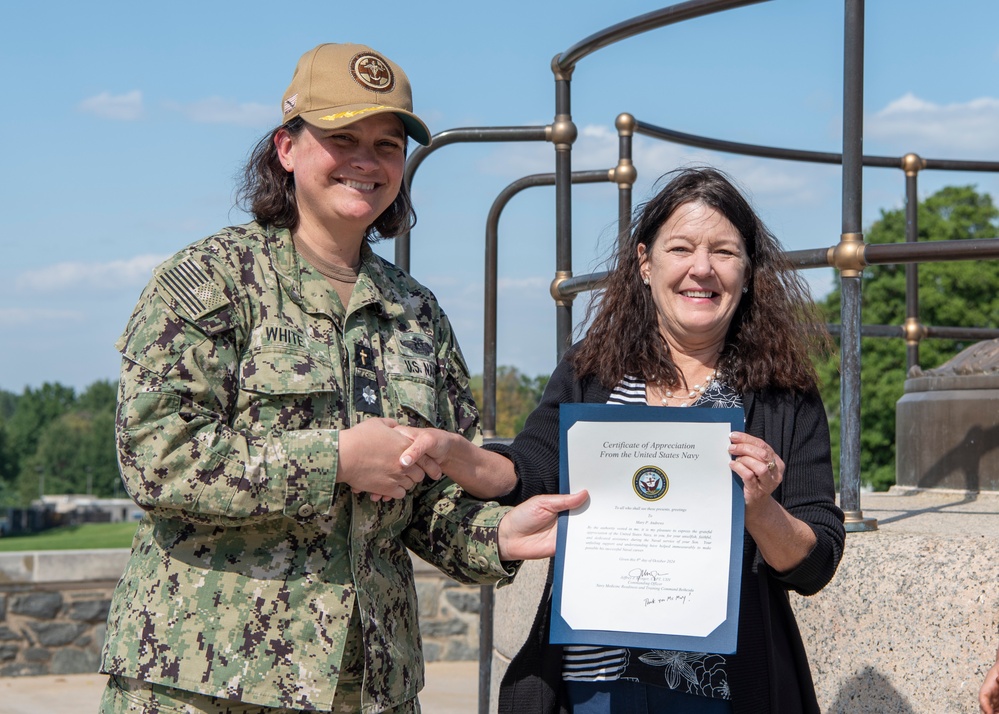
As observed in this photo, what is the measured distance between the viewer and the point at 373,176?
2412mm

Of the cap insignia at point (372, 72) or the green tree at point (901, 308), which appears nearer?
the cap insignia at point (372, 72)

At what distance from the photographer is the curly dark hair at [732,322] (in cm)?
241

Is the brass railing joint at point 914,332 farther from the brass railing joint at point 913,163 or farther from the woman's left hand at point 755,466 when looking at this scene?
the woman's left hand at point 755,466

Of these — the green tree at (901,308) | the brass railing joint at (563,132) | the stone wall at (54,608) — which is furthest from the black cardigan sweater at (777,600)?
the green tree at (901,308)

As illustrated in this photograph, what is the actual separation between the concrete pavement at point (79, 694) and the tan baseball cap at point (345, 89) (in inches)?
233

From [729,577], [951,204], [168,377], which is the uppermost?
[951,204]

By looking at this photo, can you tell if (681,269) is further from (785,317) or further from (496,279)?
(496,279)

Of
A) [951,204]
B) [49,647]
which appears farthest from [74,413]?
[49,647]

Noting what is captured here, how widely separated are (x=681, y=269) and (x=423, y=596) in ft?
23.9

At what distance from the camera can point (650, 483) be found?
2.20 m

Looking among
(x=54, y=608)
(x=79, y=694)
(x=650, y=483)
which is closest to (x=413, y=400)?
(x=650, y=483)

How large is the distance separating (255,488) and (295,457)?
0.09 metres

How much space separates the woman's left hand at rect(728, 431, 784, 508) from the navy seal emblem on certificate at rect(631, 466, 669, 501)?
150mm
